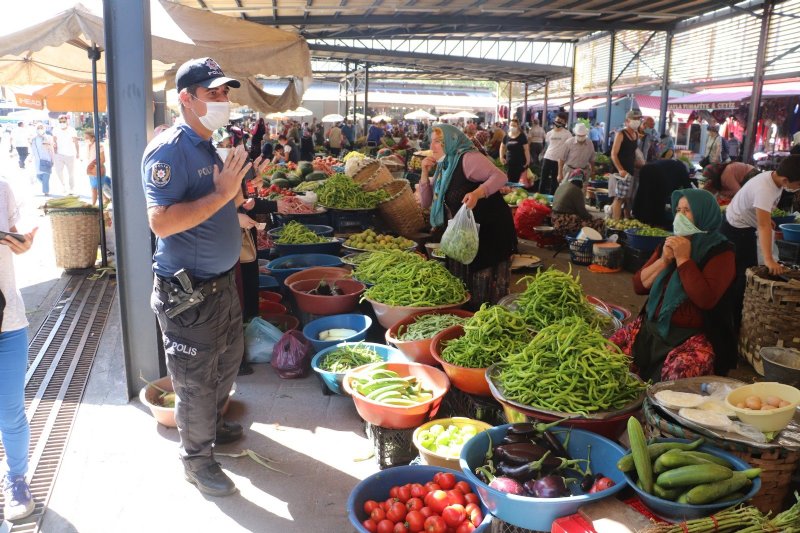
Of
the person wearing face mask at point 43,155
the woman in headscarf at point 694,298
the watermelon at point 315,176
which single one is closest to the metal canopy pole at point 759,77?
the watermelon at point 315,176

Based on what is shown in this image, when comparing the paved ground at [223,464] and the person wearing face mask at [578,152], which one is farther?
Answer: the person wearing face mask at [578,152]

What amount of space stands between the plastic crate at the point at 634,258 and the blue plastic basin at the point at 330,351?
5.21 m

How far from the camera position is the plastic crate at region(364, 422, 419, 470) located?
371 centimetres

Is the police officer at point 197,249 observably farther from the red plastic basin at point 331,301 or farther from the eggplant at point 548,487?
the red plastic basin at point 331,301

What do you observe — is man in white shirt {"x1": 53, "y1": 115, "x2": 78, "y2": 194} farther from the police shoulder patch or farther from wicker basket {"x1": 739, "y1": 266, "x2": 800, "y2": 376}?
wicker basket {"x1": 739, "y1": 266, "x2": 800, "y2": 376}

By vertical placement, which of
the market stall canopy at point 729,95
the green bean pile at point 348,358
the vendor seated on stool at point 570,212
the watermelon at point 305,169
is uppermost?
the market stall canopy at point 729,95

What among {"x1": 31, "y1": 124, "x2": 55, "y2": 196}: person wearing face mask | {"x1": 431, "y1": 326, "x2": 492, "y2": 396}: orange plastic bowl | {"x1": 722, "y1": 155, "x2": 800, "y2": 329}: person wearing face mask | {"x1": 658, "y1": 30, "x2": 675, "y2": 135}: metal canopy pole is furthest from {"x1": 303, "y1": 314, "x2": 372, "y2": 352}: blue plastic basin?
{"x1": 31, "y1": 124, "x2": 55, "y2": 196}: person wearing face mask

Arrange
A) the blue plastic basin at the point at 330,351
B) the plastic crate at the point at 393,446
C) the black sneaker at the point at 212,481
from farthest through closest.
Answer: the blue plastic basin at the point at 330,351
the plastic crate at the point at 393,446
the black sneaker at the point at 212,481

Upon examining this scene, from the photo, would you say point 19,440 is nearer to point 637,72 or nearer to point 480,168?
point 480,168

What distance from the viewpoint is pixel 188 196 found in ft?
10.4

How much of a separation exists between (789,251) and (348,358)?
19.0 ft

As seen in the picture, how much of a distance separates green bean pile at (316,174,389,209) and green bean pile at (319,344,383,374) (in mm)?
4044

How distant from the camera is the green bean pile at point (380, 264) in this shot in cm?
558

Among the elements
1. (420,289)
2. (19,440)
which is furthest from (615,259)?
(19,440)
